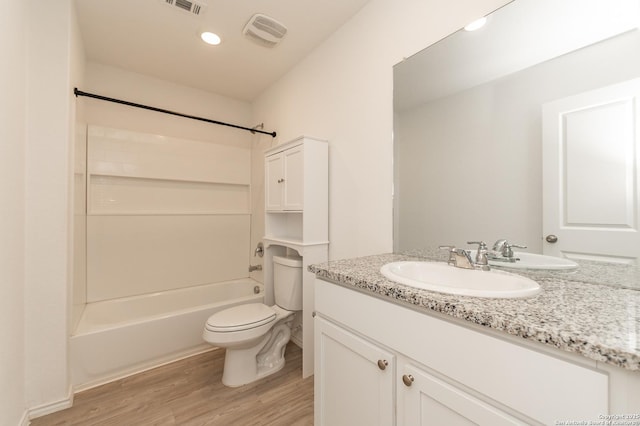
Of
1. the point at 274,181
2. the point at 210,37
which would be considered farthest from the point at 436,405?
the point at 210,37

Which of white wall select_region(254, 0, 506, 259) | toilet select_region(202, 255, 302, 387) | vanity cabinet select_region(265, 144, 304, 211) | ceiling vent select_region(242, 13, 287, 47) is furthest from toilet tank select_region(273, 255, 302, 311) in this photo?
ceiling vent select_region(242, 13, 287, 47)

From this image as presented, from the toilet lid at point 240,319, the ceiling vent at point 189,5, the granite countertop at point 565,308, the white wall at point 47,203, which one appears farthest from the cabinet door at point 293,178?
the white wall at point 47,203

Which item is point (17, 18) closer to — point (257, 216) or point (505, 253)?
point (257, 216)

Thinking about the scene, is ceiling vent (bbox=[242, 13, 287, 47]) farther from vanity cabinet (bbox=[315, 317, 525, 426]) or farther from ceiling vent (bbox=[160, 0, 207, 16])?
vanity cabinet (bbox=[315, 317, 525, 426])

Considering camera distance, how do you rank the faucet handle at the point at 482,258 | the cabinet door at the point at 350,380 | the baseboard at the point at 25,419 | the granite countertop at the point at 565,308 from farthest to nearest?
the baseboard at the point at 25,419 < the faucet handle at the point at 482,258 < the cabinet door at the point at 350,380 < the granite countertop at the point at 565,308

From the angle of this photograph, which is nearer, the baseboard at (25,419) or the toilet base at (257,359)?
the baseboard at (25,419)

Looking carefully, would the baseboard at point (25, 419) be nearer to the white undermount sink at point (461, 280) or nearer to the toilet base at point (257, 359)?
the toilet base at point (257, 359)

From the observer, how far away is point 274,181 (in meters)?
2.14

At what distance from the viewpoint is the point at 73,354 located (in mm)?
1642

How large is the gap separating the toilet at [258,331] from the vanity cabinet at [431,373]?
0.69 meters

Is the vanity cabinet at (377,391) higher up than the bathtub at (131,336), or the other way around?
the vanity cabinet at (377,391)

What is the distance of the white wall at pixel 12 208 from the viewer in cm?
111

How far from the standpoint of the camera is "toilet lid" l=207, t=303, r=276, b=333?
166 centimetres

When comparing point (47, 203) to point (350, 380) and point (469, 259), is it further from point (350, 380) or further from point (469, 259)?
point (469, 259)
